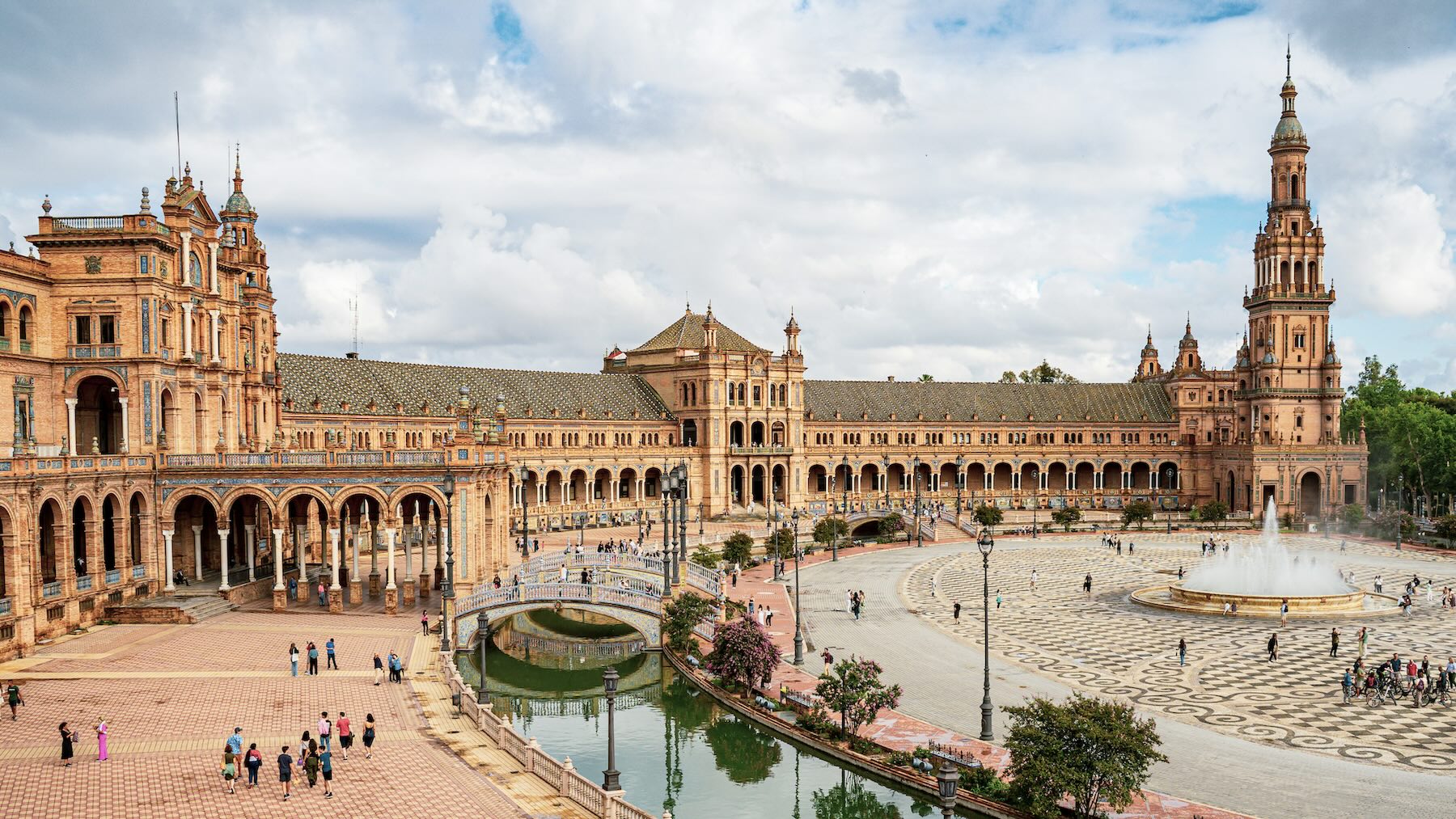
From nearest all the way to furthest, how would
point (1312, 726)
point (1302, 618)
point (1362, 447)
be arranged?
point (1312, 726) < point (1302, 618) < point (1362, 447)

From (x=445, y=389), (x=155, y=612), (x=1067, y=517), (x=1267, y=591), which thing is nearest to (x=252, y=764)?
(x=155, y=612)

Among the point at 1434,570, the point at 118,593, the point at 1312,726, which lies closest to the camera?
the point at 1312,726

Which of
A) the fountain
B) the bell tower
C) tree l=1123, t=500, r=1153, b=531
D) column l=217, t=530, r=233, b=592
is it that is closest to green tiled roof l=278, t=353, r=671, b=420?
column l=217, t=530, r=233, b=592

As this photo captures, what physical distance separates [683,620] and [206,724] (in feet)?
61.4

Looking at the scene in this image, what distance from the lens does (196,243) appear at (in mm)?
58250

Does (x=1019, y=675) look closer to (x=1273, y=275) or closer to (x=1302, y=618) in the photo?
(x=1302, y=618)

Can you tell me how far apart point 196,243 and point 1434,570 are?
74477 mm

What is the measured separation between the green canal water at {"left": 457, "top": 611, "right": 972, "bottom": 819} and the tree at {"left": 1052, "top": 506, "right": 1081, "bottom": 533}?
5505 centimetres

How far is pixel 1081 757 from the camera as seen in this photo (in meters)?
26.9

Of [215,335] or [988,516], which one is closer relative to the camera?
[215,335]

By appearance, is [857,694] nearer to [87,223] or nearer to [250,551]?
[250,551]

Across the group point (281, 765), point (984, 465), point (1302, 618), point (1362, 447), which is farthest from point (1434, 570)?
point (281, 765)

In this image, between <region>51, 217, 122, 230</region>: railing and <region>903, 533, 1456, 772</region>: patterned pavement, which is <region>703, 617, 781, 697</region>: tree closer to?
<region>903, 533, 1456, 772</region>: patterned pavement

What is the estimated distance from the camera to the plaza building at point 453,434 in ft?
172
